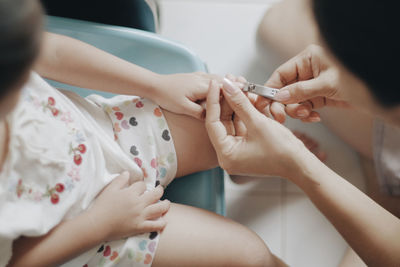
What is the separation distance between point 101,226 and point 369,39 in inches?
18.9

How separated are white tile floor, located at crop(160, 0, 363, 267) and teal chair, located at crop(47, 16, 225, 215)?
0.29 metres

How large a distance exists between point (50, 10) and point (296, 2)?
617mm

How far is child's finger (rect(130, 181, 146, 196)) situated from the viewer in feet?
2.08

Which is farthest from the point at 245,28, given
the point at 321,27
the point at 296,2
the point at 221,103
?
the point at 321,27

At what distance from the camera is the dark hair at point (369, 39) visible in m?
0.35

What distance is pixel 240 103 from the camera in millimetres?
642

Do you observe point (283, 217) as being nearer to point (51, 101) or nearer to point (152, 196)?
point (152, 196)

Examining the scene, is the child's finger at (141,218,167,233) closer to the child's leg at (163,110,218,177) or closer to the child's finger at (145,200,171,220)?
the child's finger at (145,200,171,220)

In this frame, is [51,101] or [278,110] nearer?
[51,101]

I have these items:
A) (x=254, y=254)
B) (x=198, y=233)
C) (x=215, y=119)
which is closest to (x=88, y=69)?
(x=215, y=119)

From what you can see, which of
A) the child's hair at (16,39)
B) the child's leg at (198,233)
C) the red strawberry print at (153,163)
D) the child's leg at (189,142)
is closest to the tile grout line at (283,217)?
the child's leg at (198,233)

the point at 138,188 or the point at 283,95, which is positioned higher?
the point at 283,95

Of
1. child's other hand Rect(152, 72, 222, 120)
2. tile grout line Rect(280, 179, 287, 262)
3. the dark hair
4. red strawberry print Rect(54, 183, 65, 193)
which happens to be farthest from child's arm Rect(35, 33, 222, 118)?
tile grout line Rect(280, 179, 287, 262)

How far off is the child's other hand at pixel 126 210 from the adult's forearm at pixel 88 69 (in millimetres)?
174
